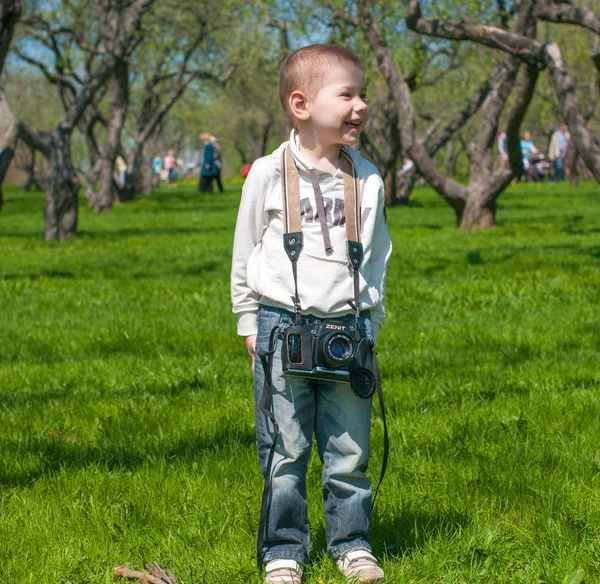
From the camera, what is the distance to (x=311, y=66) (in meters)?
3.27

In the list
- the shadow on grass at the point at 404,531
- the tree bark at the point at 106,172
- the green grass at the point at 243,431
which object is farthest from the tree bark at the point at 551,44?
the tree bark at the point at 106,172

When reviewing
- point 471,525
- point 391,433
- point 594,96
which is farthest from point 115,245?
point 594,96

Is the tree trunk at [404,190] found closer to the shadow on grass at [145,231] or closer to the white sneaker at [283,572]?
the shadow on grass at [145,231]

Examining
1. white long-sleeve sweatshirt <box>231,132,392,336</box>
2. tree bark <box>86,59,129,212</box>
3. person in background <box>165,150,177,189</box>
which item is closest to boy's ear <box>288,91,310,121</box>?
white long-sleeve sweatshirt <box>231,132,392,336</box>

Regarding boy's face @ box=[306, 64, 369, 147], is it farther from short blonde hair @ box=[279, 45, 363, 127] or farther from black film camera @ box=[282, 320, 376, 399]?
black film camera @ box=[282, 320, 376, 399]

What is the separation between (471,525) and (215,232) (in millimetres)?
14532

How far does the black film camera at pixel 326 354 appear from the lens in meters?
3.16

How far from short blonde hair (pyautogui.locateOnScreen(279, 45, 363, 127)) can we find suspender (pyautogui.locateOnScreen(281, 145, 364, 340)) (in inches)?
9.2

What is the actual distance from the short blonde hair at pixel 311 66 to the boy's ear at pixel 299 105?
0.7 inches

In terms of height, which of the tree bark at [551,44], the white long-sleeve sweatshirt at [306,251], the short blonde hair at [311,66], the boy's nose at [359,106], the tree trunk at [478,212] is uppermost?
the tree bark at [551,44]

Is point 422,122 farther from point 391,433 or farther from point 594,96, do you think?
point 391,433

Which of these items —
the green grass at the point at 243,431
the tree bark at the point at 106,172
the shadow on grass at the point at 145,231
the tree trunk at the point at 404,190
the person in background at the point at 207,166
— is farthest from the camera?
the person in background at the point at 207,166

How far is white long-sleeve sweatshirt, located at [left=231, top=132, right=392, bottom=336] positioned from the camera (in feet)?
10.7

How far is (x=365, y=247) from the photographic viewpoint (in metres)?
3.32
